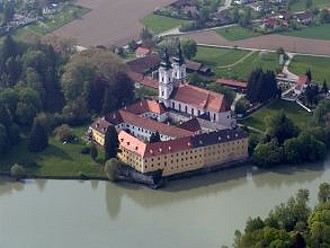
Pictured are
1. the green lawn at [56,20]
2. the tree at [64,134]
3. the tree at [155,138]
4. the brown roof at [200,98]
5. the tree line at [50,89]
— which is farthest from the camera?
the green lawn at [56,20]

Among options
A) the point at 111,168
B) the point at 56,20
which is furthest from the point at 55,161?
the point at 56,20

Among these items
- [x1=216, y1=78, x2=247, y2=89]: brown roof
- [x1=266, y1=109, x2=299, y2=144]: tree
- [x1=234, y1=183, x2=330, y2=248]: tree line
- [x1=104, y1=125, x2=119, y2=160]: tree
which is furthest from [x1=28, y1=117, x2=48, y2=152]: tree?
[x1=234, y1=183, x2=330, y2=248]: tree line

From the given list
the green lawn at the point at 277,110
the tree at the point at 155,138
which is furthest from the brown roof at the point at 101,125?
the green lawn at the point at 277,110

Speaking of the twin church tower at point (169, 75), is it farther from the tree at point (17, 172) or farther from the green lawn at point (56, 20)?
the green lawn at point (56, 20)

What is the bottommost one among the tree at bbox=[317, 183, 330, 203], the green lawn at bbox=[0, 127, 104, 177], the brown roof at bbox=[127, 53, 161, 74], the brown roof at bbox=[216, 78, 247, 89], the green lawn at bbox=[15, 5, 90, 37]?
the green lawn at bbox=[15, 5, 90, 37]

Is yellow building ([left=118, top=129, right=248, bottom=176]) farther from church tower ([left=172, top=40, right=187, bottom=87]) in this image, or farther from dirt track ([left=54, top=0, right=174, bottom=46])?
dirt track ([left=54, top=0, right=174, bottom=46])

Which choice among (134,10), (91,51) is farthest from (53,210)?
(134,10)

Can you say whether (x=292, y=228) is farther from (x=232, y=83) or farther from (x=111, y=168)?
(x=232, y=83)
